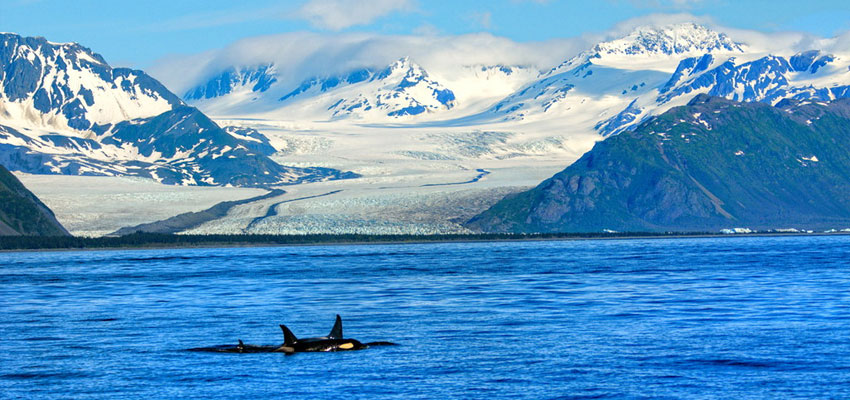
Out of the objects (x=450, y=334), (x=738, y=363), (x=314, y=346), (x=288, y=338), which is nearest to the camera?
(x=738, y=363)

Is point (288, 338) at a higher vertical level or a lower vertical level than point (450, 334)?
higher

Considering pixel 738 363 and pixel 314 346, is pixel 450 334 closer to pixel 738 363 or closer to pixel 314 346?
pixel 314 346

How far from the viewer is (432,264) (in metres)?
138

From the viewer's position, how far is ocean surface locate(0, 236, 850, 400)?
4512 centimetres

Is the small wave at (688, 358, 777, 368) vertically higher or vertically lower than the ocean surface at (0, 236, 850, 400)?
lower

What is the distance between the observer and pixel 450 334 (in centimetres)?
6044

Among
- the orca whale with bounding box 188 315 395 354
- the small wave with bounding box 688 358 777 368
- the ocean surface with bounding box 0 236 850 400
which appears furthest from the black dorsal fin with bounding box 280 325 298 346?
the small wave with bounding box 688 358 777 368

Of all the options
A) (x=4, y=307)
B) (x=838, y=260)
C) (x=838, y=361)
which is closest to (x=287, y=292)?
(x=4, y=307)

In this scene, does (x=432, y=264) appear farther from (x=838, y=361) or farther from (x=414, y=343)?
(x=838, y=361)

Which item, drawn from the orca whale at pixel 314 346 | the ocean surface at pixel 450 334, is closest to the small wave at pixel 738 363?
the ocean surface at pixel 450 334

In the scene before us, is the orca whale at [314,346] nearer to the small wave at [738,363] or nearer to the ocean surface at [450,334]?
the ocean surface at [450,334]

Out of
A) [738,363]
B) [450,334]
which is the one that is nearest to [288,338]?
[450,334]

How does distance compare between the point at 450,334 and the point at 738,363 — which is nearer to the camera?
the point at 738,363

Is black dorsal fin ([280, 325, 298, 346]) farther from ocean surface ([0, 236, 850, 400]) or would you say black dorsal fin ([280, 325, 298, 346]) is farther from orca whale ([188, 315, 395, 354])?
ocean surface ([0, 236, 850, 400])
